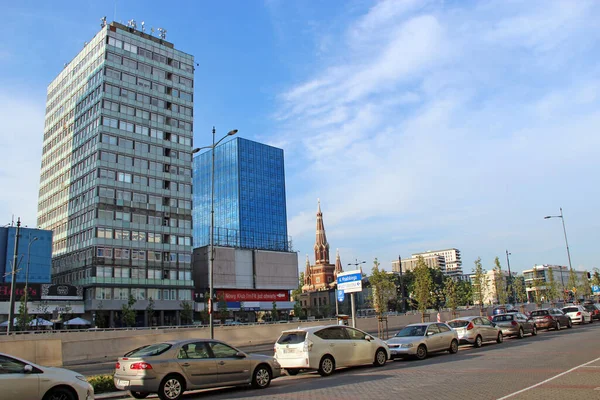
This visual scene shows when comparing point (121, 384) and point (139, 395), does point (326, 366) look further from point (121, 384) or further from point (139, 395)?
point (121, 384)

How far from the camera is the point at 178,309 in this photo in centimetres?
7606

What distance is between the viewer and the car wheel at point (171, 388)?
37.8 ft

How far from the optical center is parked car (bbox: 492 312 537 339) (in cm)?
2645

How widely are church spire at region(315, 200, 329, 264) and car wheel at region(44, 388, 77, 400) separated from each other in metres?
154

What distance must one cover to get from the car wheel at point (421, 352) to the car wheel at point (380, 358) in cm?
205

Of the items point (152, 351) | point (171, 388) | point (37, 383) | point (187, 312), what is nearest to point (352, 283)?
point (152, 351)

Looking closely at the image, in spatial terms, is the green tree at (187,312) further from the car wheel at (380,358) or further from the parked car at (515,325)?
the car wheel at (380,358)

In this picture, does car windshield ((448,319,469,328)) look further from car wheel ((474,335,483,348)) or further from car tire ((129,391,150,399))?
car tire ((129,391,150,399))

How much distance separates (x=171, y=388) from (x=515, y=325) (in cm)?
2108

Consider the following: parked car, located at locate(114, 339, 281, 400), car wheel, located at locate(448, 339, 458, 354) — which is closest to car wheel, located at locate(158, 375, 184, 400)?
parked car, located at locate(114, 339, 281, 400)

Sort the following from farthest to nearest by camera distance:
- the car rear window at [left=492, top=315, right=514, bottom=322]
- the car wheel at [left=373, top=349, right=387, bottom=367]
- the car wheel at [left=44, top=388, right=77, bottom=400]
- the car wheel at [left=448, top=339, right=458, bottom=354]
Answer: the car rear window at [left=492, top=315, right=514, bottom=322] < the car wheel at [left=448, top=339, right=458, bottom=354] < the car wheel at [left=373, top=349, right=387, bottom=367] < the car wheel at [left=44, top=388, right=77, bottom=400]

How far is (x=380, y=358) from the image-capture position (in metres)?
17.2

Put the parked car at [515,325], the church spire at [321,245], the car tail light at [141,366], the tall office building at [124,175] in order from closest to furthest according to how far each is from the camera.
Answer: the car tail light at [141,366] → the parked car at [515,325] → the tall office building at [124,175] → the church spire at [321,245]

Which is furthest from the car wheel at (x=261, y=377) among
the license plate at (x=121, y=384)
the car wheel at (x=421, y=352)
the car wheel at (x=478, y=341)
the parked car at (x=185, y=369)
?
the car wheel at (x=478, y=341)
